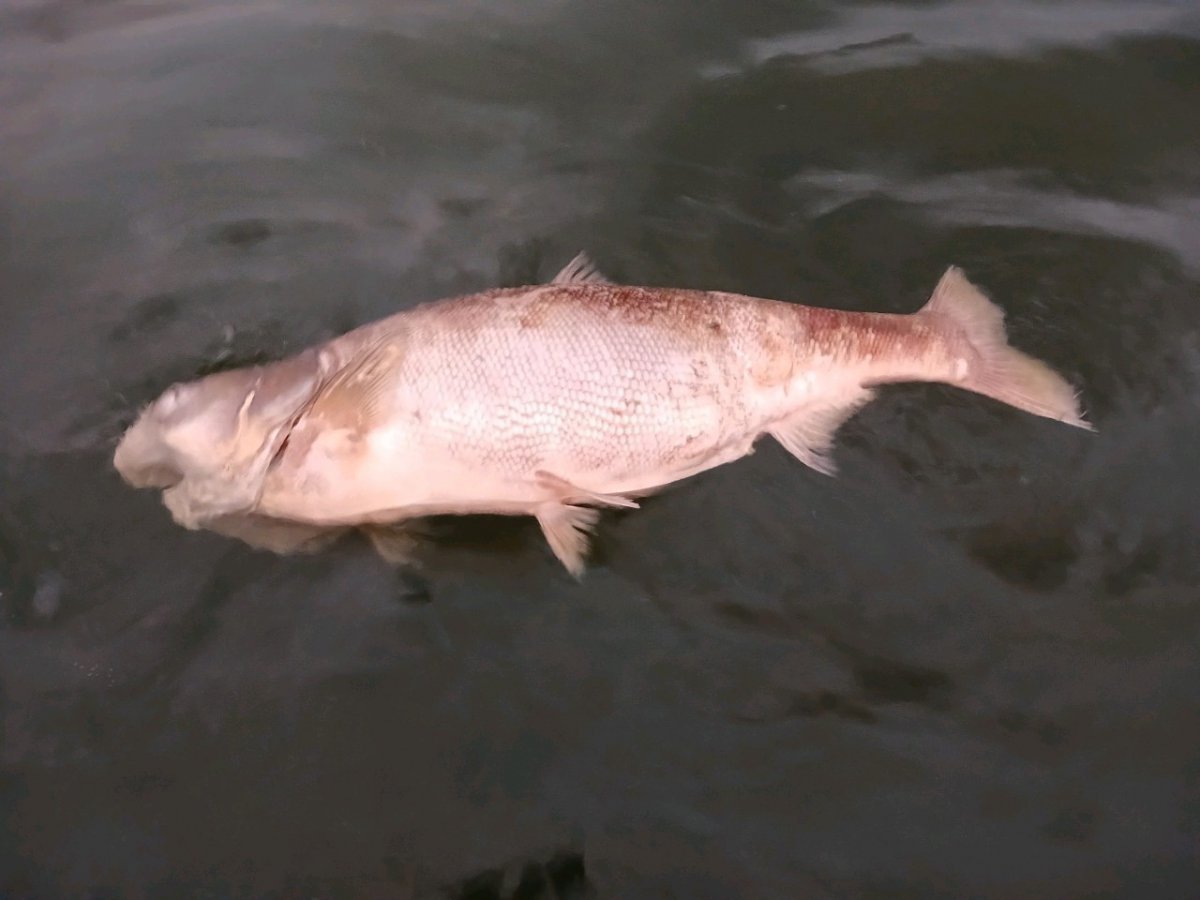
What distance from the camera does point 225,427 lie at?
3.04 meters

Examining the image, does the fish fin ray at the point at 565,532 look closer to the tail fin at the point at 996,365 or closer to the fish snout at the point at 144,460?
the fish snout at the point at 144,460

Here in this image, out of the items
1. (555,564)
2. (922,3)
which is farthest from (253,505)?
(922,3)

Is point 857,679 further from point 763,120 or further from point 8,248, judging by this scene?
point 8,248

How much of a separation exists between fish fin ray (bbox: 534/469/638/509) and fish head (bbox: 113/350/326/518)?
2.61 feet

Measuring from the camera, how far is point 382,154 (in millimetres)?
4617

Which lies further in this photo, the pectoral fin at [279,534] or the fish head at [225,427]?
the pectoral fin at [279,534]

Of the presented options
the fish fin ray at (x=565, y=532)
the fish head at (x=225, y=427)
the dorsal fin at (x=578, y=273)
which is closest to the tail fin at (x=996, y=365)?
the dorsal fin at (x=578, y=273)

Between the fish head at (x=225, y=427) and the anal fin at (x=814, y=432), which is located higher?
the fish head at (x=225, y=427)

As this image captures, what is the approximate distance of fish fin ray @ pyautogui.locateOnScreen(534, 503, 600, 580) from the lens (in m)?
3.04

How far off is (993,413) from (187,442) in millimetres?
2938

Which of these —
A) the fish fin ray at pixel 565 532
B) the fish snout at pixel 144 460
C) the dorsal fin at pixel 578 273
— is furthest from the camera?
the dorsal fin at pixel 578 273

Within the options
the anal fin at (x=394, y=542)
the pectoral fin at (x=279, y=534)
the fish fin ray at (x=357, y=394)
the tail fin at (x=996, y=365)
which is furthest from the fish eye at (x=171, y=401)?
the tail fin at (x=996, y=365)

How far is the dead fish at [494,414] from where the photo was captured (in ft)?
9.62

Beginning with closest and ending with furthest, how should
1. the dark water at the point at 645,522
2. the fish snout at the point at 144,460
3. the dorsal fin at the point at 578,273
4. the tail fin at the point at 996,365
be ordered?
the dark water at the point at 645,522 < the fish snout at the point at 144,460 < the dorsal fin at the point at 578,273 < the tail fin at the point at 996,365
